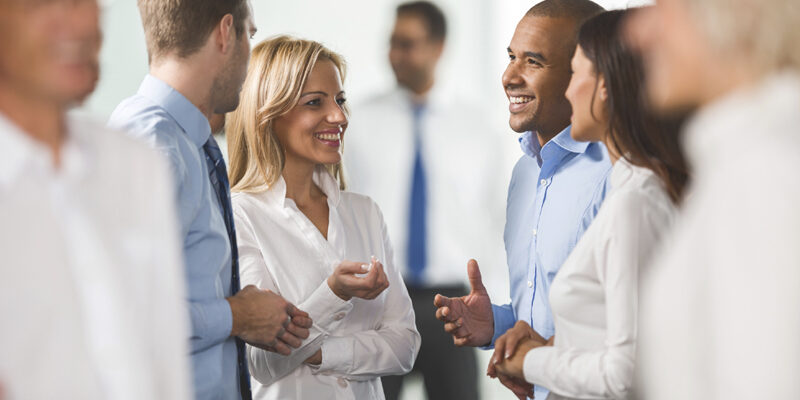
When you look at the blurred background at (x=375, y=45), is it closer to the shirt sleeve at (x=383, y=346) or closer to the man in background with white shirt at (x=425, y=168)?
the man in background with white shirt at (x=425, y=168)

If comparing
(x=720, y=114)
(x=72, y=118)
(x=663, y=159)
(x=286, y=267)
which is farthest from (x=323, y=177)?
(x=720, y=114)

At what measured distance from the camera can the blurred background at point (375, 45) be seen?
4848 mm

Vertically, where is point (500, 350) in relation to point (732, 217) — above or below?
below

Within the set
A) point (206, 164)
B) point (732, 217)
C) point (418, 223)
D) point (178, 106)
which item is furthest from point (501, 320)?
point (732, 217)

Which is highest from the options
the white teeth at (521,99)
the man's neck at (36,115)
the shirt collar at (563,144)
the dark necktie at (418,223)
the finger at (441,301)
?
the man's neck at (36,115)

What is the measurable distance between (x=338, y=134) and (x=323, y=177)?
0.15 meters

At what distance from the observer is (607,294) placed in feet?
5.17

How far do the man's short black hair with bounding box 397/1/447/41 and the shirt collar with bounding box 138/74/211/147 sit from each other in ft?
8.44

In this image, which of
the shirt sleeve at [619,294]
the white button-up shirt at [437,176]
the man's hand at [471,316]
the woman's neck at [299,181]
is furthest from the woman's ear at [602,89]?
the white button-up shirt at [437,176]

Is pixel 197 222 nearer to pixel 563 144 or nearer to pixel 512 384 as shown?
pixel 512 384

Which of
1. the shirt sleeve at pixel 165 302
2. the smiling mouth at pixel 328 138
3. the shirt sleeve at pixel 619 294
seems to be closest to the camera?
the shirt sleeve at pixel 165 302

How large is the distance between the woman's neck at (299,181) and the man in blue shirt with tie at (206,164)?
0.49 meters

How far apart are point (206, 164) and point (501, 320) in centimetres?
106

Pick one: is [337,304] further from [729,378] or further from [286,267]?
[729,378]
